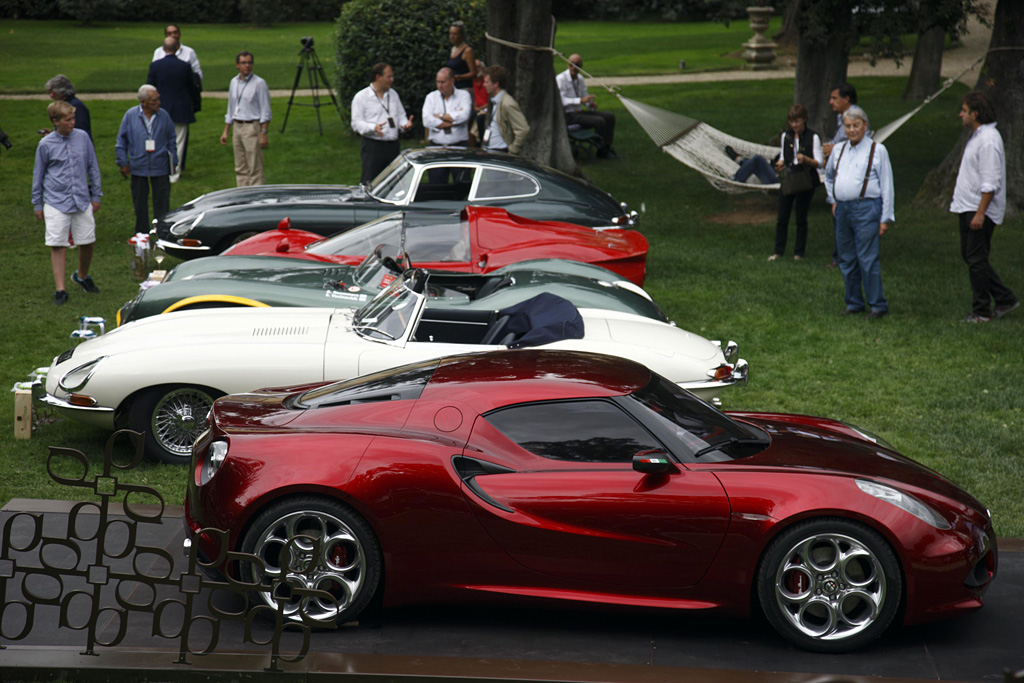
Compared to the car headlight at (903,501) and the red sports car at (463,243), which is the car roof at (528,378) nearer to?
the car headlight at (903,501)

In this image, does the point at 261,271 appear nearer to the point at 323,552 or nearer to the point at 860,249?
the point at 323,552

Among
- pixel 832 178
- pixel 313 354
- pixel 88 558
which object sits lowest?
pixel 88 558

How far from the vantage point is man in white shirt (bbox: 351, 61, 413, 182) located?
1370cm

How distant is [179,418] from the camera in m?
6.49

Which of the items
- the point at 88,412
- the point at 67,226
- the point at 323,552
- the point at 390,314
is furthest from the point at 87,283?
the point at 323,552

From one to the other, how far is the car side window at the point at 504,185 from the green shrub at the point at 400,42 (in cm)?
827

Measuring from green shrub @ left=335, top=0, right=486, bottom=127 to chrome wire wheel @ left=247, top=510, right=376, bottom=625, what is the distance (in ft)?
50.6

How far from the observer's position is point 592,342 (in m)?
6.89

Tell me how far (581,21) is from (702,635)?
148 feet

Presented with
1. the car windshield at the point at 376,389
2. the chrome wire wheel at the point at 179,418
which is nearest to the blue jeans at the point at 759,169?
the chrome wire wheel at the point at 179,418

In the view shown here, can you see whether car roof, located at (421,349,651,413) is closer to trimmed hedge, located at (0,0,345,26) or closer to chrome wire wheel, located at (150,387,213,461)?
chrome wire wheel, located at (150,387,213,461)

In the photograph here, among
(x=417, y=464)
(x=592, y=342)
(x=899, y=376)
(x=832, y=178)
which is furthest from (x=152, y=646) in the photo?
(x=832, y=178)

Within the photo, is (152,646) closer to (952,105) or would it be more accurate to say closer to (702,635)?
(702,635)

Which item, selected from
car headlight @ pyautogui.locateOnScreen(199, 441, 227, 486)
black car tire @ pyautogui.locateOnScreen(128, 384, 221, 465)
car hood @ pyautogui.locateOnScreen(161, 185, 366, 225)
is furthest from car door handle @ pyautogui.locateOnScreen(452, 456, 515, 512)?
car hood @ pyautogui.locateOnScreen(161, 185, 366, 225)
